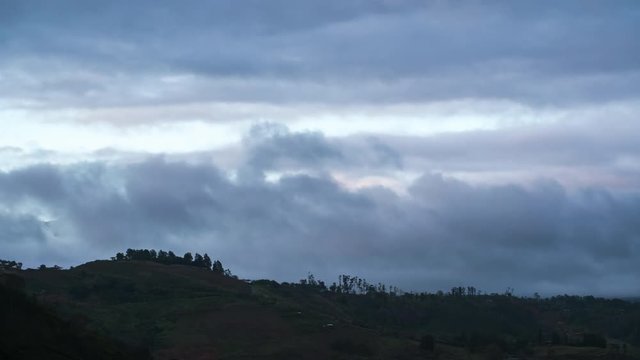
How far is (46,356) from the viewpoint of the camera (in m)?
58.7

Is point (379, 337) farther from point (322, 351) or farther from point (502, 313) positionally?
point (502, 313)

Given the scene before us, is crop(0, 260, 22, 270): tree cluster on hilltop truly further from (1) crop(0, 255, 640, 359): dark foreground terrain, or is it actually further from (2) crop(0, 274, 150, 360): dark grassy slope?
(2) crop(0, 274, 150, 360): dark grassy slope

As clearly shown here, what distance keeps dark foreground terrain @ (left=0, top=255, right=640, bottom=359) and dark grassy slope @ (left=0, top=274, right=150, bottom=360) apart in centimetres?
16

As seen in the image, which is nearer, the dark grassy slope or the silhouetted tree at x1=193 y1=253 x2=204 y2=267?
the dark grassy slope

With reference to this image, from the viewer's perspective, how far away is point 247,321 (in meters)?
119

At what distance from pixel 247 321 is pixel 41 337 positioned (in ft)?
183

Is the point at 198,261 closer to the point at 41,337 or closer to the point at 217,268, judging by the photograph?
the point at 217,268

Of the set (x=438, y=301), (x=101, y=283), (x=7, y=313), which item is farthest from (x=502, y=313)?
(x=7, y=313)

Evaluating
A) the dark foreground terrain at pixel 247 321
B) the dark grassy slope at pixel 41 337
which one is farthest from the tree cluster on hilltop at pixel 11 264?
the dark grassy slope at pixel 41 337

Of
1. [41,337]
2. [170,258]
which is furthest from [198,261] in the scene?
[41,337]

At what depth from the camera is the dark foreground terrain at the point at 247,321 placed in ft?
236

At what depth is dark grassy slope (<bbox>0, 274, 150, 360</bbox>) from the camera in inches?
2325

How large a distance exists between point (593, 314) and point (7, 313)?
140008 millimetres

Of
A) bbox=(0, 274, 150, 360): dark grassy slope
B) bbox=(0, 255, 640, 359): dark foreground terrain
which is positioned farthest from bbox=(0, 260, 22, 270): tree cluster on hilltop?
bbox=(0, 274, 150, 360): dark grassy slope
